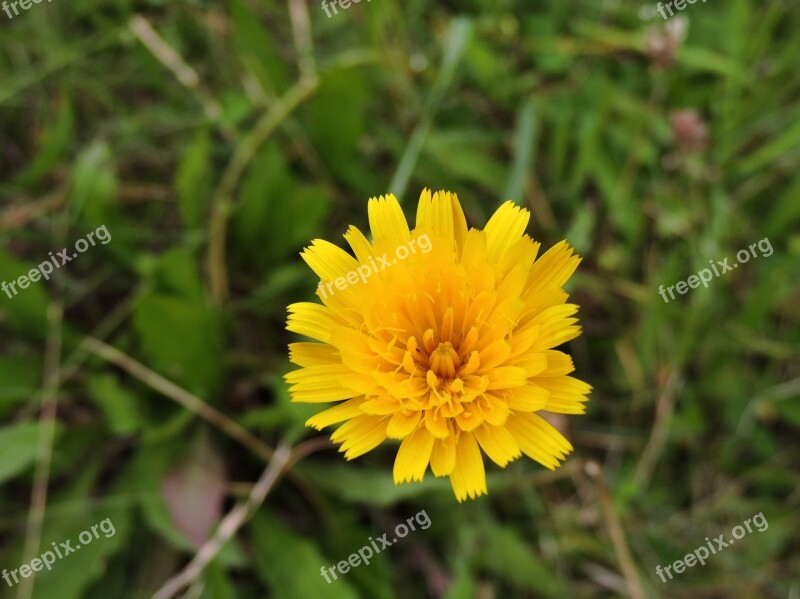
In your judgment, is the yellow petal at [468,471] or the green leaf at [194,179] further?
the green leaf at [194,179]

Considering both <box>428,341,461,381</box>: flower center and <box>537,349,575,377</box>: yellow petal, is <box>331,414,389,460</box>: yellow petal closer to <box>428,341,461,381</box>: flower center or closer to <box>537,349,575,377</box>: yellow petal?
<box>428,341,461,381</box>: flower center

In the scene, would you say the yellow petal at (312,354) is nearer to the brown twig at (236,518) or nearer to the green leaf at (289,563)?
the brown twig at (236,518)

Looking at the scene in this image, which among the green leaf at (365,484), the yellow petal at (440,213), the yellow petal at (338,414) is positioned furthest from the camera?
the green leaf at (365,484)

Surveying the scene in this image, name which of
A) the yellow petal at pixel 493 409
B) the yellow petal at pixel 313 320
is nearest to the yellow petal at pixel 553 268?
the yellow petal at pixel 493 409

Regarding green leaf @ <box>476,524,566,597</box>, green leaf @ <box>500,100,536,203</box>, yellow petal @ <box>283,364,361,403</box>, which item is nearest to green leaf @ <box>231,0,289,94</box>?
green leaf @ <box>500,100,536,203</box>

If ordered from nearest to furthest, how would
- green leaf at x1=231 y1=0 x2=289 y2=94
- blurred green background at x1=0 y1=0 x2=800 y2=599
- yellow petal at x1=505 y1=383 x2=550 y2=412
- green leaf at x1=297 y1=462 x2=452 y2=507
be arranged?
yellow petal at x1=505 y1=383 x2=550 y2=412 < green leaf at x1=297 y1=462 x2=452 y2=507 < blurred green background at x1=0 y1=0 x2=800 y2=599 < green leaf at x1=231 y1=0 x2=289 y2=94

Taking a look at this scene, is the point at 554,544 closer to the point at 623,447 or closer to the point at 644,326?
the point at 623,447

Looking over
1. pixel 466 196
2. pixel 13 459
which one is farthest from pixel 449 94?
pixel 13 459
